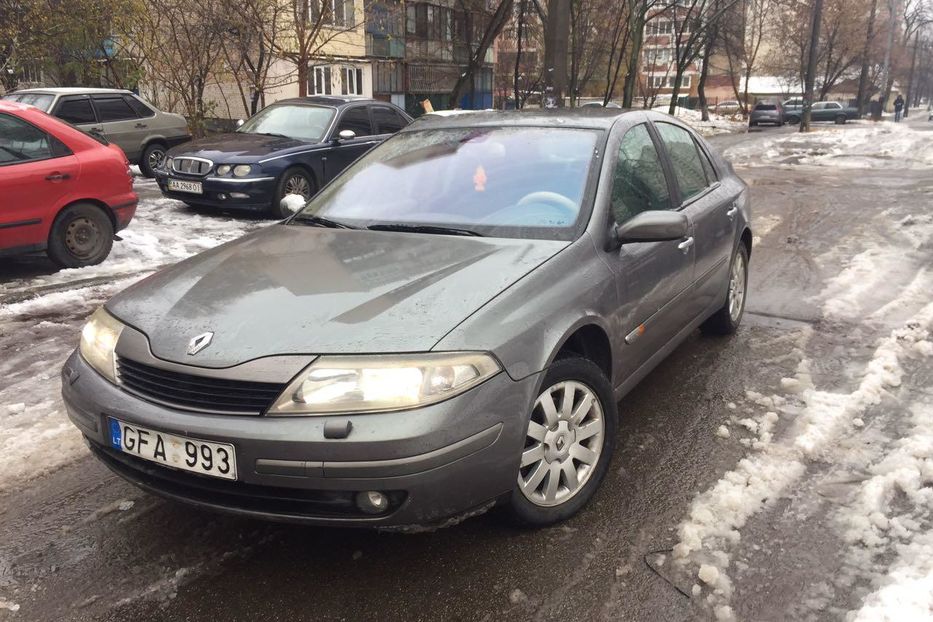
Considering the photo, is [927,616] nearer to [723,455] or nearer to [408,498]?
[723,455]

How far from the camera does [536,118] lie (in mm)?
3910

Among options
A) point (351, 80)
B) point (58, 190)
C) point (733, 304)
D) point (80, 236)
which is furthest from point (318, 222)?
point (351, 80)

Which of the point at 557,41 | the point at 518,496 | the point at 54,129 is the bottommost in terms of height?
the point at 518,496

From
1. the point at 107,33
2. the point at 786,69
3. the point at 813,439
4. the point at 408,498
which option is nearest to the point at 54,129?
the point at 408,498

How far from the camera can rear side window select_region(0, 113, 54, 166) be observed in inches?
247

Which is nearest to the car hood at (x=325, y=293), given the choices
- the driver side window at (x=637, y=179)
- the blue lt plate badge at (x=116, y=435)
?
the blue lt plate badge at (x=116, y=435)

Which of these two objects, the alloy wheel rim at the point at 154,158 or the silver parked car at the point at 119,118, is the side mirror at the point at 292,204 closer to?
the silver parked car at the point at 119,118

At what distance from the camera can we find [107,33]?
18.0 m

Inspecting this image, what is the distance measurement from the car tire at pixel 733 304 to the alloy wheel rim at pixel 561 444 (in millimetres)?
2251

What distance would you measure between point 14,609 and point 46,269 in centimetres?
544

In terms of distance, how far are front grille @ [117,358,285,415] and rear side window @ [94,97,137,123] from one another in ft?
41.6

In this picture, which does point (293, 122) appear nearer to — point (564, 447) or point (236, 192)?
point (236, 192)

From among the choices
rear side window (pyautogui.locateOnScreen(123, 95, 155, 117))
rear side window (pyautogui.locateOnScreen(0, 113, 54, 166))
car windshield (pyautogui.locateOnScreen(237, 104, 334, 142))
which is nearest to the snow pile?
rear side window (pyautogui.locateOnScreen(0, 113, 54, 166))

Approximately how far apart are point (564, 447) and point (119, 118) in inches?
527
